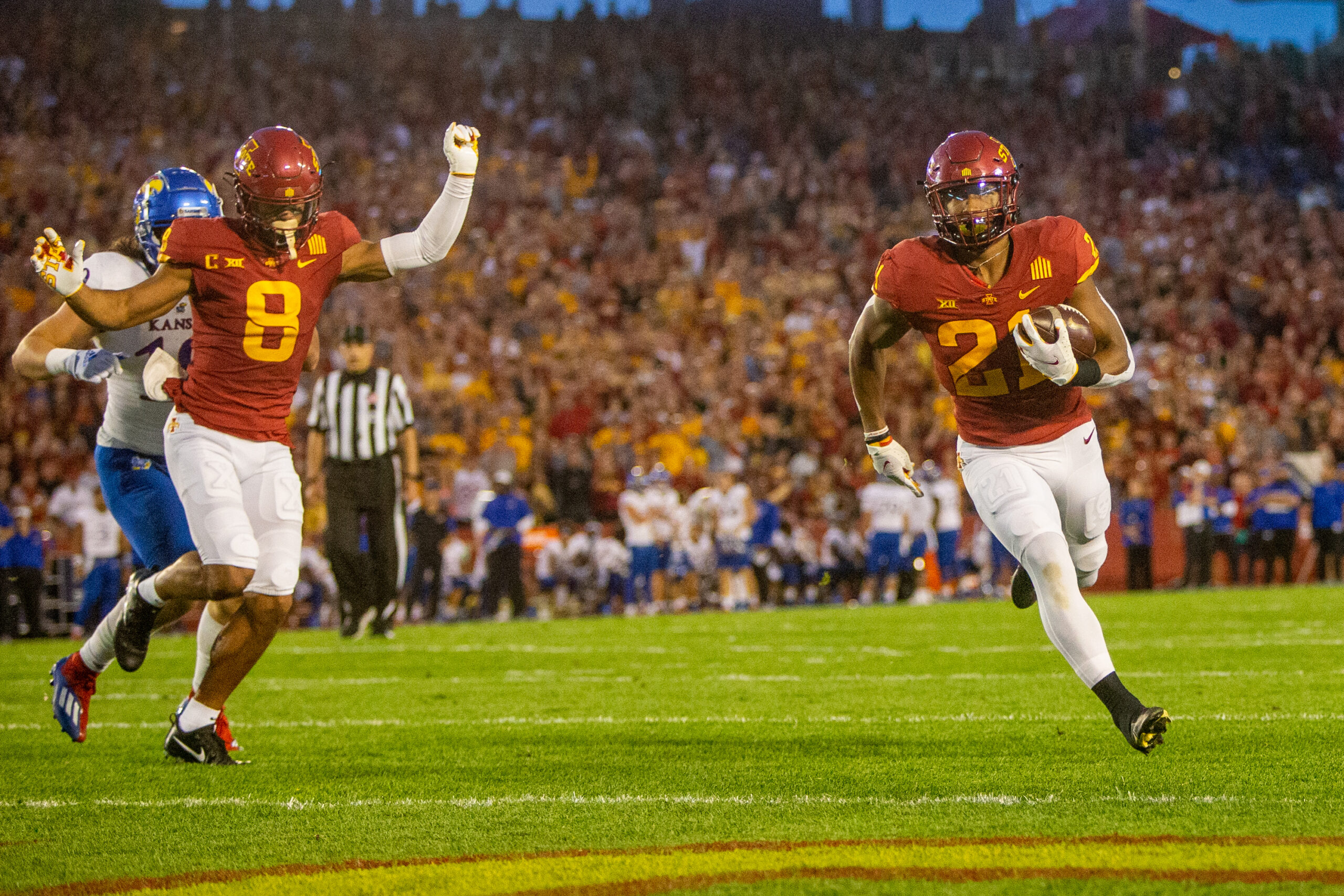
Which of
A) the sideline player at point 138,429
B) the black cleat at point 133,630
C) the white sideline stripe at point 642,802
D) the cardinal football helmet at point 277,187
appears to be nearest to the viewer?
the white sideline stripe at point 642,802

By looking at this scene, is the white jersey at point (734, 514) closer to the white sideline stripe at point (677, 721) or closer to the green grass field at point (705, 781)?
the green grass field at point (705, 781)

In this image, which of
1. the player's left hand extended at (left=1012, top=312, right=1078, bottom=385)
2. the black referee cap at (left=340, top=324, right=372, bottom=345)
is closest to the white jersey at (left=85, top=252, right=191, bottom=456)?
the player's left hand extended at (left=1012, top=312, right=1078, bottom=385)

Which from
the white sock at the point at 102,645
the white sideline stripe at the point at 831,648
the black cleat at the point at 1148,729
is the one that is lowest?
the white sideline stripe at the point at 831,648

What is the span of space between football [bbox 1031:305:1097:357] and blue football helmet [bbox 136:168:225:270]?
10.2 ft

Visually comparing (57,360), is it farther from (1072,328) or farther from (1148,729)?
(1148,729)

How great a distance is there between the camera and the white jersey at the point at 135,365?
5668 mm

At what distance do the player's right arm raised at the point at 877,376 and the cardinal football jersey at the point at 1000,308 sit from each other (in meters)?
0.08

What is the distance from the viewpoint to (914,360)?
1797cm

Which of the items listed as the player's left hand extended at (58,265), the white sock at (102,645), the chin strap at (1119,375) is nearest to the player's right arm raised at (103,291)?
the player's left hand extended at (58,265)

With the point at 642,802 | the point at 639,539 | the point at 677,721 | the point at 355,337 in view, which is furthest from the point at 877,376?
the point at 639,539

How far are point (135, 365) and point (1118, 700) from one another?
3809mm

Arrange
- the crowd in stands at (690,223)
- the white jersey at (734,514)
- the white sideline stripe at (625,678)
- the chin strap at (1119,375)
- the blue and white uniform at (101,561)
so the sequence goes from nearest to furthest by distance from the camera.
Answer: the chin strap at (1119,375) < the white sideline stripe at (625,678) < the blue and white uniform at (101,561) < the white jersey at (734,514) < the crowd in stands at (690,223)

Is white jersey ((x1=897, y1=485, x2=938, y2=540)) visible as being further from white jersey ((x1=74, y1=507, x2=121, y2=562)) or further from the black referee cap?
white jersey ((x1=74, y1=507, x2=121, y2=562))

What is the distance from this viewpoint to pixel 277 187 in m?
4.85
